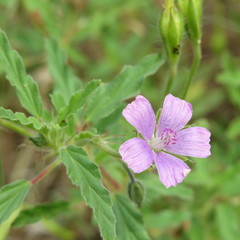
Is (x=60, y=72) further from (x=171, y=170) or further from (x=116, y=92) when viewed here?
(x=171, y=170)

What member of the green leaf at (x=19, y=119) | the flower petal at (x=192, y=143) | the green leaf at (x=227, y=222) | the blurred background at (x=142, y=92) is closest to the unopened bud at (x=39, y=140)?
the green leaf at (x=19, y=119)

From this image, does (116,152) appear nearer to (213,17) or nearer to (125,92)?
(125,92)

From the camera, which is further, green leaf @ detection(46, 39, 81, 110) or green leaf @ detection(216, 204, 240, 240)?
green leaf @ detection(216, 204, 240, 240)

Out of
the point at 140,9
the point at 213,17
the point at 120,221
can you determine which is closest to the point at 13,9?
the point at 140,9

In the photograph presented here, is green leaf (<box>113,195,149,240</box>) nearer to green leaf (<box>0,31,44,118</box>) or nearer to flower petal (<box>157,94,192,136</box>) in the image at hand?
flower petal (<box>157,94,192,136</box>)

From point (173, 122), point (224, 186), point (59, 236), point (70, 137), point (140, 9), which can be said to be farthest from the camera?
point (140, 9)

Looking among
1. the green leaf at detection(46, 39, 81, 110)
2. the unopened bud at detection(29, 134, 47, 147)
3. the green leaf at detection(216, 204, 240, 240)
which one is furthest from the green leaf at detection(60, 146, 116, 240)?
the green leaf at detection(216, 204, 240, 240)

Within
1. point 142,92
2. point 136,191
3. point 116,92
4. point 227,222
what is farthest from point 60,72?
point 142,92
